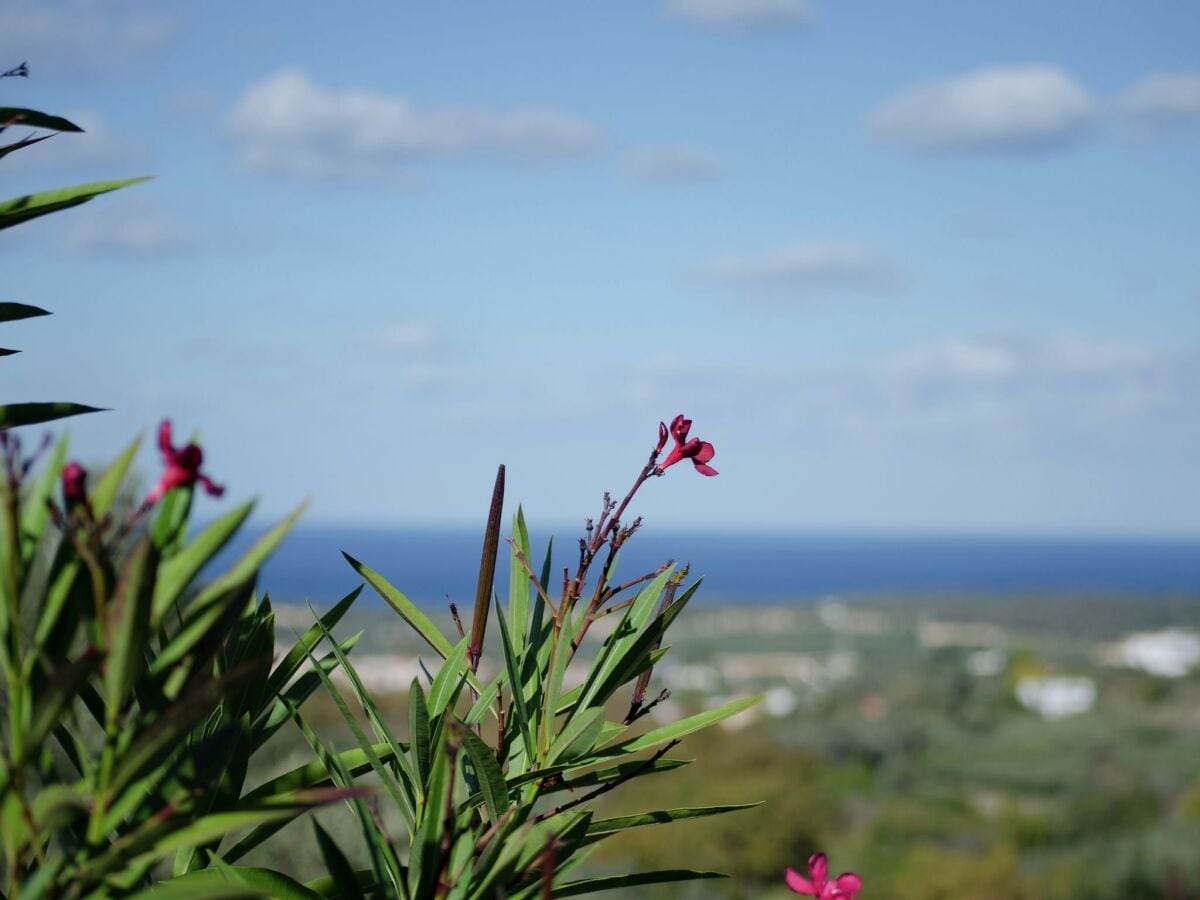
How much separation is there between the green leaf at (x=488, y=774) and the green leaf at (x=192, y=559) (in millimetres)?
213

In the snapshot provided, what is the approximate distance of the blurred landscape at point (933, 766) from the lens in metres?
15.4

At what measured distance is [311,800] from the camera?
1.83 ft

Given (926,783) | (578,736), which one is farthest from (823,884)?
(926,783)

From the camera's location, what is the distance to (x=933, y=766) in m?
23.8

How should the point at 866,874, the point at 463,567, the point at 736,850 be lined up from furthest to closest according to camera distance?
the point at 463,567, the point at 736,850, the point at 866,874

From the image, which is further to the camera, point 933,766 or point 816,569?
point 816,569

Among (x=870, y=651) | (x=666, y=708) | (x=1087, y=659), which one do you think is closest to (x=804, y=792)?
(x=666, y=708)

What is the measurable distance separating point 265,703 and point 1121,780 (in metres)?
23.9

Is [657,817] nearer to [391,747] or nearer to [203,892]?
[391,747]

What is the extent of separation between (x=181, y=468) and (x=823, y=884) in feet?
Result: 1.92

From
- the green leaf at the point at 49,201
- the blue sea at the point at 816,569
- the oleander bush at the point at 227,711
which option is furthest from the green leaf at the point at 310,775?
the blue sea at the point at 816,569

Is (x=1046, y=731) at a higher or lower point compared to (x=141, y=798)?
lower

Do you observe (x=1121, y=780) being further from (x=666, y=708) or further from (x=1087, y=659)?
(x=1087, y=659)

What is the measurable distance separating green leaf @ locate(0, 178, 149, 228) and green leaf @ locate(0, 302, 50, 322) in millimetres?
79
